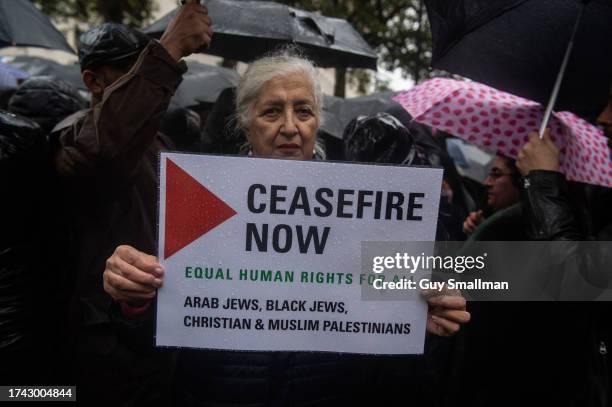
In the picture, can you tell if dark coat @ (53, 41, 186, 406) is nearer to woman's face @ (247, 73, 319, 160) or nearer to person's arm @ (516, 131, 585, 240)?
woman's face @ (247, 73, 319, 160)

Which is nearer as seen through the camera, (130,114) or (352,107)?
(130,114)

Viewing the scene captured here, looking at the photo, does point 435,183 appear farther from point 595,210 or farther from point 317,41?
point 317,41

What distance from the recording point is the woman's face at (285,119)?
5.87 feet

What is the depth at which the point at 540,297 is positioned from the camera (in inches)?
85.6

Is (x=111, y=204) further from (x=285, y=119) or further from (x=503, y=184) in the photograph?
(x=503, y=184)

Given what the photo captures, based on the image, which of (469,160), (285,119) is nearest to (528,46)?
(285,119)

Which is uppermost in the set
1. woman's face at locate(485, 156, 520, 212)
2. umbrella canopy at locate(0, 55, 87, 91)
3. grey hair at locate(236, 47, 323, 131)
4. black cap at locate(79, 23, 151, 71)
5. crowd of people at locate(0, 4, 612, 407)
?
black cap at locate(79, 23, 151, 71)

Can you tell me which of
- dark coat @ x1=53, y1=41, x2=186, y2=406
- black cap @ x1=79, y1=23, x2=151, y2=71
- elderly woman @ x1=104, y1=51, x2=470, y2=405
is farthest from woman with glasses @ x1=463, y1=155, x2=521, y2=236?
black cap @ x1=79, y1=23, x2=151, y2=71

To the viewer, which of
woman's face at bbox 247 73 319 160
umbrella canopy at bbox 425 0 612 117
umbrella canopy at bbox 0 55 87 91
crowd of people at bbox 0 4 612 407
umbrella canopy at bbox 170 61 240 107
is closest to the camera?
crowd of people at bbox 0 4 612 407

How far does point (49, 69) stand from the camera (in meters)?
7.29

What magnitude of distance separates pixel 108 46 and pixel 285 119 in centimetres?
69

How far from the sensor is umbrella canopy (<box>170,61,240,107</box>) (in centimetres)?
503

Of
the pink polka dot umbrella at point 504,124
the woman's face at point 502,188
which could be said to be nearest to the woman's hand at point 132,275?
the pink polka dot umbrella at point 504,124
